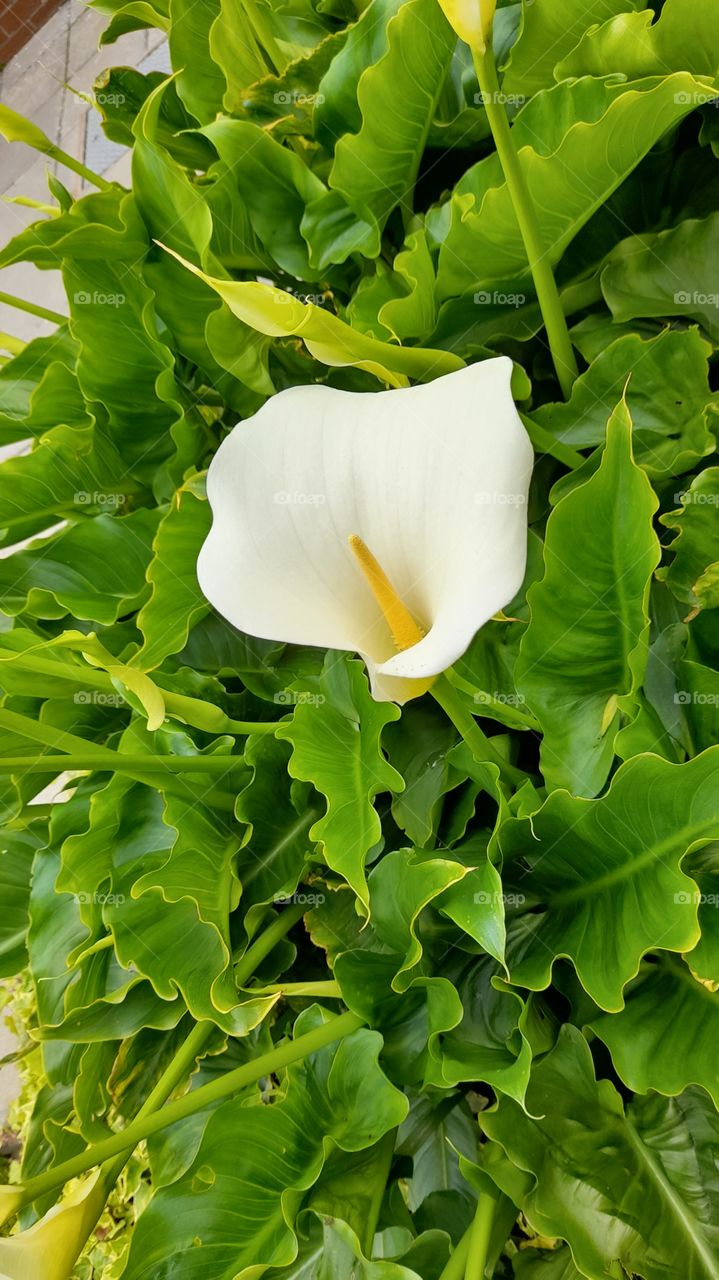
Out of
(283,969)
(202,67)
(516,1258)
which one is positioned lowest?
(516,1258)

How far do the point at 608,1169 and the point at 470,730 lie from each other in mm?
267

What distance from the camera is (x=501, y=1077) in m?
0.50

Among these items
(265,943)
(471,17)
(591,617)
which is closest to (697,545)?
(591,617)

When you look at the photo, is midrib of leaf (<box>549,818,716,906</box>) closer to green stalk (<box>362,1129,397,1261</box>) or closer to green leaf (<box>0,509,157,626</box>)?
green stalk (<box>362,1129,397,1261</box>)

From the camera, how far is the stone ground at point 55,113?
2303 millimetres

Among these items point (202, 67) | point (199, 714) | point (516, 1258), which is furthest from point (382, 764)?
point (202, 67)

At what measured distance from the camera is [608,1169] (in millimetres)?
543

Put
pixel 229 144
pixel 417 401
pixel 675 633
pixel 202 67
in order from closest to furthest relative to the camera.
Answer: pixel 417 401, pixel 675 633, pixel 229 144, pixel 202 67

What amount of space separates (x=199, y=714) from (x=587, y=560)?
0.85ft

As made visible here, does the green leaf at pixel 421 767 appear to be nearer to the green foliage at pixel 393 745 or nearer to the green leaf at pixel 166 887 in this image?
the green foliage at pixel 393 745

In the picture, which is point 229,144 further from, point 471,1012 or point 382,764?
point 471,1012

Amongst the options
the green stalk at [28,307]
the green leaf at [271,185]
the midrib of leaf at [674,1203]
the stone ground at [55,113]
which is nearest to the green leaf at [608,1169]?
the midrib of leaf at [674,1203]

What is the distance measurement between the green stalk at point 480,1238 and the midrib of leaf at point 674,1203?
0.09 meters

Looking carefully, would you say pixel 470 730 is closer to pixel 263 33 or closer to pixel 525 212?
pixel 525 212
